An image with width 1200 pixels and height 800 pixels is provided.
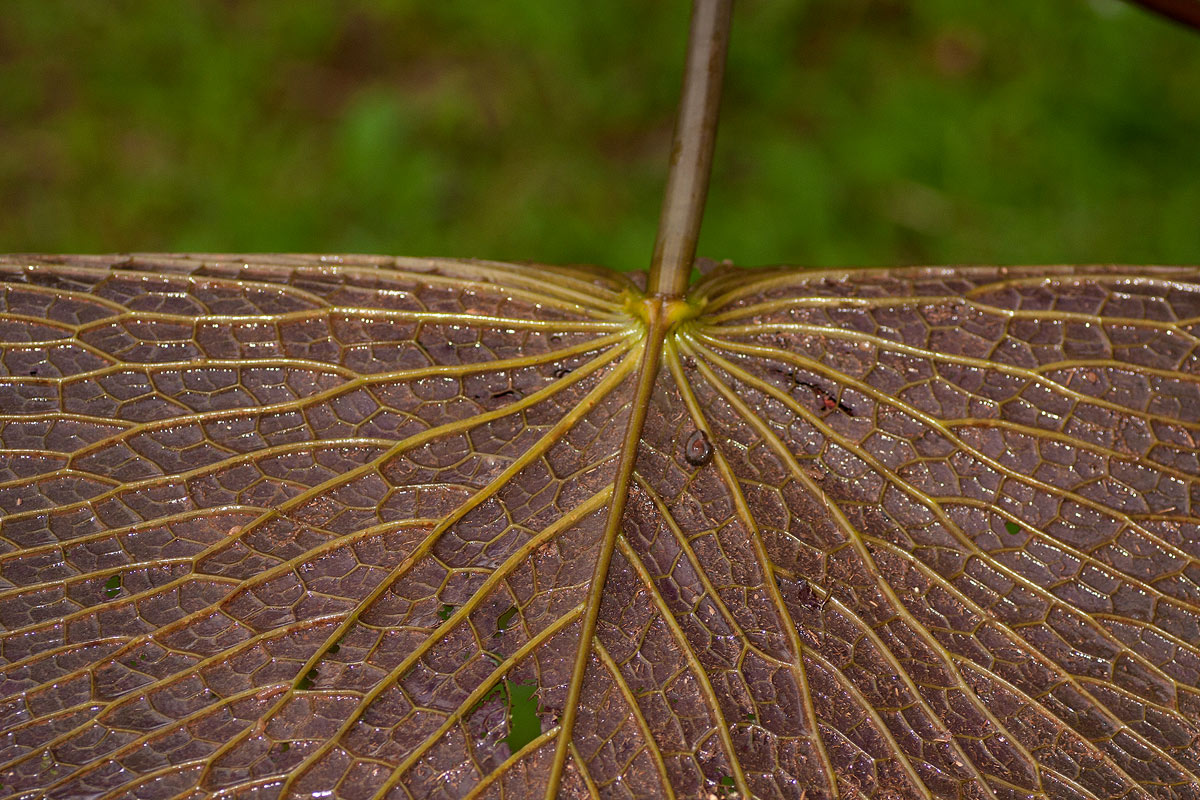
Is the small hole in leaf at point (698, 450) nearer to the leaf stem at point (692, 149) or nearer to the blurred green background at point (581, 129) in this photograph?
the leaf stem at point (692, 149)

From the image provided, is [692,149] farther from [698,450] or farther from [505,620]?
[505,620]

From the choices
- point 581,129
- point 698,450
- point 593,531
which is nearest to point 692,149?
point 698,450

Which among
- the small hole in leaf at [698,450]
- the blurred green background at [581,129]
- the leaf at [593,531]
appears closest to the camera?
the leaf at [593,531]

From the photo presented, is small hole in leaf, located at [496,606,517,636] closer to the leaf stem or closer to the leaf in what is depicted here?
the leaf

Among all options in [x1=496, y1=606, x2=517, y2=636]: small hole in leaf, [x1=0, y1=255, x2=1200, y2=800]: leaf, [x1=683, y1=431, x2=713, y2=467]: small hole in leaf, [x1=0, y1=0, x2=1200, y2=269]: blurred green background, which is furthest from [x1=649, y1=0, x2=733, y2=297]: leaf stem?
[x1=0, y1=0, x2=1200, y2=269]: blurred green background

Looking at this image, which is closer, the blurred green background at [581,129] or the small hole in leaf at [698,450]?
the small hole in leaf at [698,450]

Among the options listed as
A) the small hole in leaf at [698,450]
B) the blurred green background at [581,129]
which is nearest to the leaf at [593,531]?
the small hole in leaf at [698,450]
